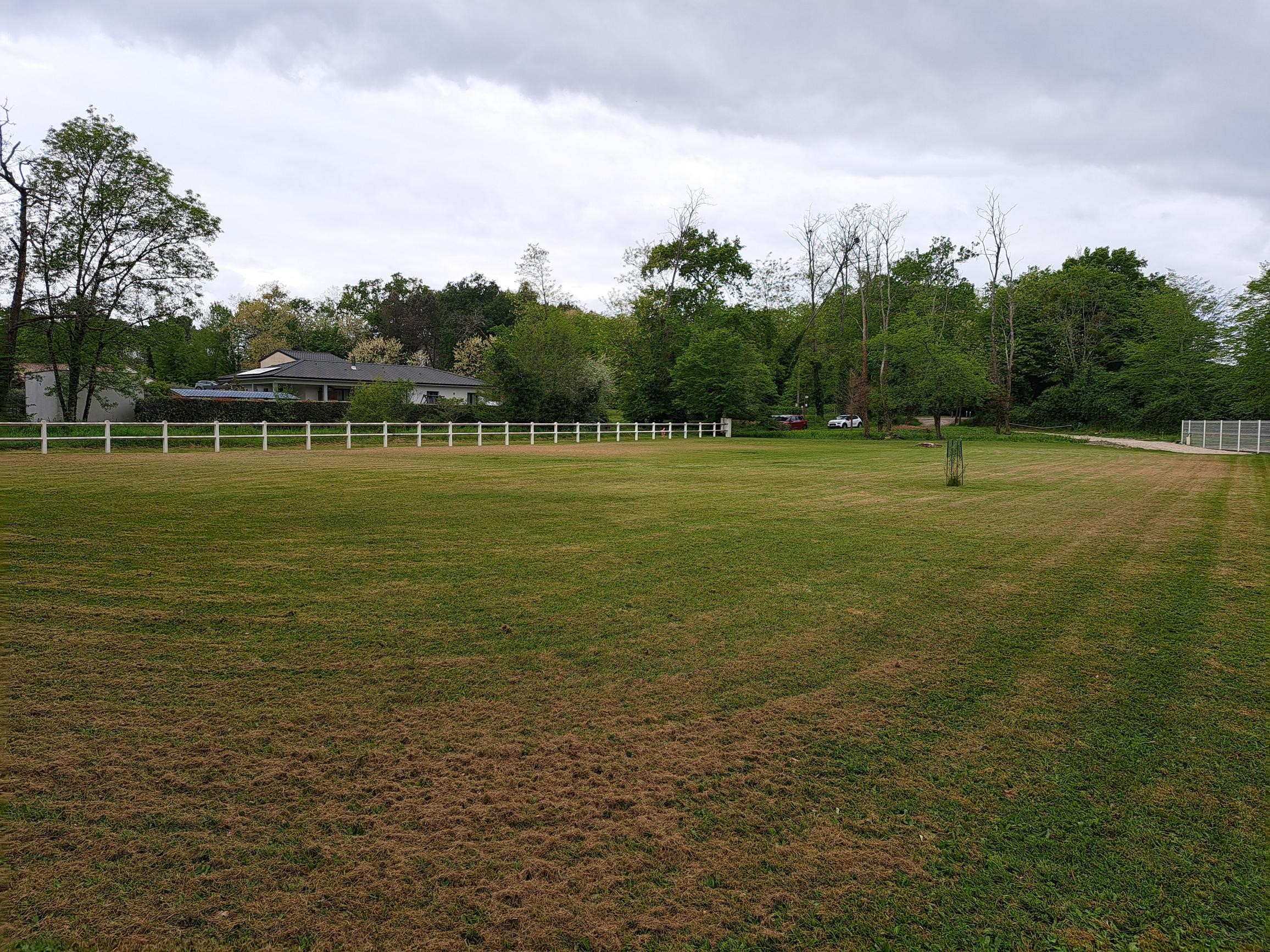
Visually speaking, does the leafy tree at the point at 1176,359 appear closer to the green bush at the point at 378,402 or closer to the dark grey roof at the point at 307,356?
the green bush at the point at 378,402

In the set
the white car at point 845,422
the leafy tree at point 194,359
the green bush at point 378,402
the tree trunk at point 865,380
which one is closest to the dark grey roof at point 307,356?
the leafy tree at point 194,359

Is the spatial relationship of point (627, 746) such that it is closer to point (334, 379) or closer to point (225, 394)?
point (334, 379)

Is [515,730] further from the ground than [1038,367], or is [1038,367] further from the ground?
[1038,367]

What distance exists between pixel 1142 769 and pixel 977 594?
9.28 ft

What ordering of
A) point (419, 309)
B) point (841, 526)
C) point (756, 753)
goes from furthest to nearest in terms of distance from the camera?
point (419, 309), point (841, 526), point (756, 753)

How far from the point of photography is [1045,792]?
9.20 feet

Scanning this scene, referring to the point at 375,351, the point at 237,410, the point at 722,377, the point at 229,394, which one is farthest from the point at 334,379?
the point at 722,377

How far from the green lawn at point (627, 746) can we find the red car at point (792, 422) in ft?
A: 152

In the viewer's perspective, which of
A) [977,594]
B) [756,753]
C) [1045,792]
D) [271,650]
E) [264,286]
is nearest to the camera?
[1045,792]

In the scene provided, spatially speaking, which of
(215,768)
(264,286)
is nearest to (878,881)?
(215,768)

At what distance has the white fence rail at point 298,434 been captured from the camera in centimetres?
1984

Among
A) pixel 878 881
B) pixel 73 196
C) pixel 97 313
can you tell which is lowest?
pixel 878 881

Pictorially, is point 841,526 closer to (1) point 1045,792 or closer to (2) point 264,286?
(1) point 1045,792

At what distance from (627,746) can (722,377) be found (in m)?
A: 42.2
